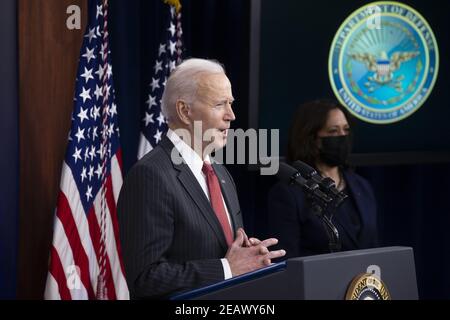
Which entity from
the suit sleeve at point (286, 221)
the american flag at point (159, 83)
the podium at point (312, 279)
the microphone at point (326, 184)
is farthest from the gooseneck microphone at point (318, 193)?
the american flag at point (159, 83)

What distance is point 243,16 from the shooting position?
12.1 feet

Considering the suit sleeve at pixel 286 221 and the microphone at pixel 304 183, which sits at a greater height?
the microphone at pixel 304 183

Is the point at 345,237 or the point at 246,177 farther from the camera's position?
the point at 246,177

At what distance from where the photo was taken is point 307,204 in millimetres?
2996

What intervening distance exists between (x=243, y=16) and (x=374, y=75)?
0.88m

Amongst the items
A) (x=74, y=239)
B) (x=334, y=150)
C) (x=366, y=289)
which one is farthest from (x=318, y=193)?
(x=74, y=239)

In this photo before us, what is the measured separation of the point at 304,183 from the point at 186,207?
0.35 metres

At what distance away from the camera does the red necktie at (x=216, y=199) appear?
7.05 ft

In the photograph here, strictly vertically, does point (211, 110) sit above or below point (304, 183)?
above

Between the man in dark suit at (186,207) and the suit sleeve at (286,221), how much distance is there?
0.73 meters

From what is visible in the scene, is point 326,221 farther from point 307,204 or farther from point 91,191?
point 91,191

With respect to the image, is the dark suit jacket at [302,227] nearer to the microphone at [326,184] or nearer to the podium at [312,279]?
the microphone at [326,184]
